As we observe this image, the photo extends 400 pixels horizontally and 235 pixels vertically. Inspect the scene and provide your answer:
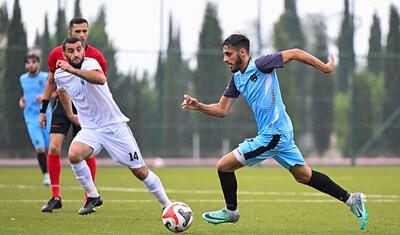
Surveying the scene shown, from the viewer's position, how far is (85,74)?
6652mm

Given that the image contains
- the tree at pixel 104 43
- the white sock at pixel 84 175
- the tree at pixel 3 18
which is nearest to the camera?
the white sock at pixel 84 175

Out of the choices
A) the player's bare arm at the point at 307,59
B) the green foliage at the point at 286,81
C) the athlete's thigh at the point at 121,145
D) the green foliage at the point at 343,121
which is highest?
the player's bare arm at the point at 307,59

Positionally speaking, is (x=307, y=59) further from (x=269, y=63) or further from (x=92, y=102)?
(x=92, y=102)

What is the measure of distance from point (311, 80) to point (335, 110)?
1141 mm

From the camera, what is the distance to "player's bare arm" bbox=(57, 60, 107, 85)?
6412 millimetres

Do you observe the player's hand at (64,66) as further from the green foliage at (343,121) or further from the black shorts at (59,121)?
the green foliage at (343,121)

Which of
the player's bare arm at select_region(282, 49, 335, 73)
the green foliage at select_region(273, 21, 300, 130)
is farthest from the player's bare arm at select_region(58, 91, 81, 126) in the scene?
the green foliage at select_region(273, 21, 300, 130)

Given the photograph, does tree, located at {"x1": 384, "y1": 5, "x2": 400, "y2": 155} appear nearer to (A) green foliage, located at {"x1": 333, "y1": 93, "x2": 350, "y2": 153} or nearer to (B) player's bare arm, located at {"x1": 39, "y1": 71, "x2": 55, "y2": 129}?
(A) green foliage, located at {"x1": 333, "y1": 93, "x2": 350, "y2": 153}

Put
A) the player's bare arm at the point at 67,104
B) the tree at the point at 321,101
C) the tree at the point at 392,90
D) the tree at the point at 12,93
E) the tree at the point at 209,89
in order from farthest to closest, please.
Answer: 1. the tree at the point at 321,101
2. the tree at the point at 392,90
3. the tree at the point at 209,89
4. the tree at the point at 12,93
5. the player's bare arm at the point at 67,104

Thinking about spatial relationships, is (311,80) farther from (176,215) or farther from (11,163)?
(176,215)

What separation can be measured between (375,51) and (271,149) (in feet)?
48.1

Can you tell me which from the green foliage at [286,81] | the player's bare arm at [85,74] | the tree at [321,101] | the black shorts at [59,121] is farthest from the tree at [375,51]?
the player's bare arm at [85,74]

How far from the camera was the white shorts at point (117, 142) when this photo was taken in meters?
7.00

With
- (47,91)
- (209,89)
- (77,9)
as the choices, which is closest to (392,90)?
(209,89)
